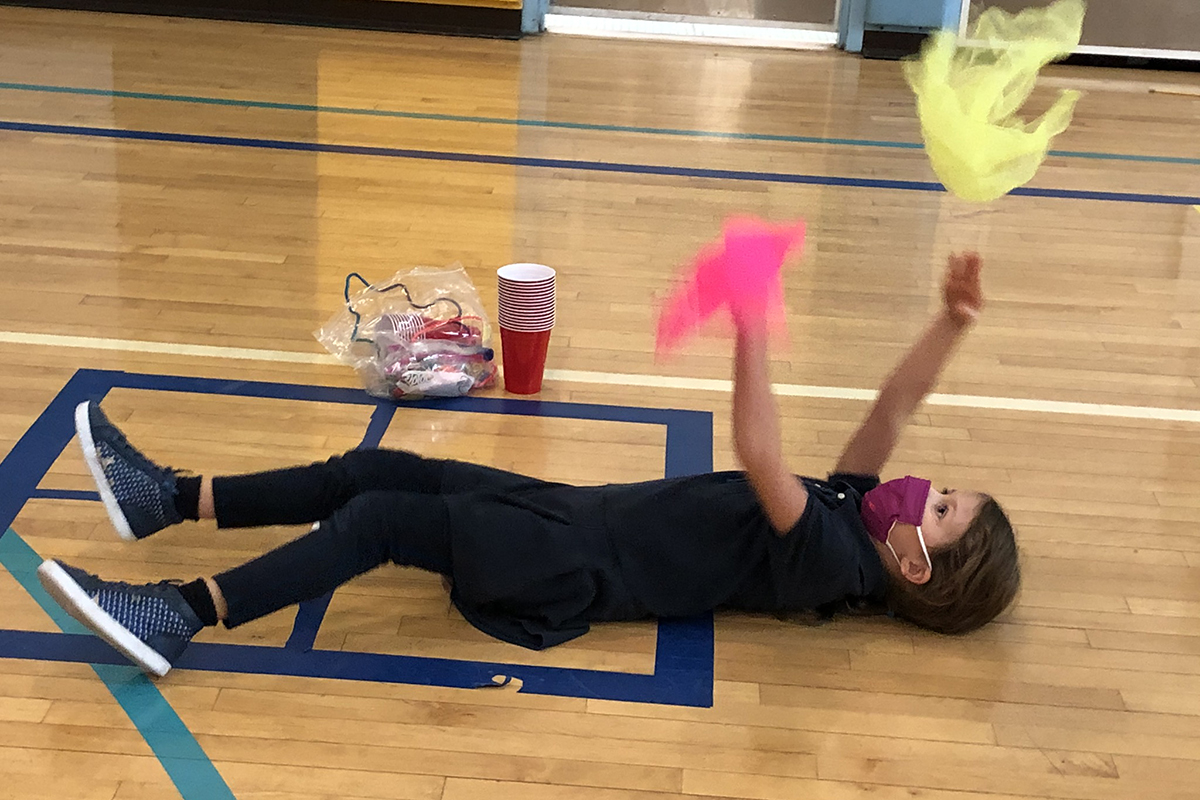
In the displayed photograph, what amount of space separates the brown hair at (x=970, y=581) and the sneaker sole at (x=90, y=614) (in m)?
1.22

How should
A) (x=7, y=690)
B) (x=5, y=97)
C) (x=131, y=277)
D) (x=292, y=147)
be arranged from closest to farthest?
(x=7, y=690)
(x=131, y=277)
(x=292, y=147)
(x=5, y=97)

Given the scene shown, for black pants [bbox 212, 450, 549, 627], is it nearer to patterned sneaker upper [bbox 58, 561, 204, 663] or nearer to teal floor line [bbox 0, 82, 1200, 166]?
patterned sneaker upper [bbox 58, 561, 204, 663]

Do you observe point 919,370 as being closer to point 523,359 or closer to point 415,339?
point 523,359

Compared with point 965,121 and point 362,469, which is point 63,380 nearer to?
point 362,469

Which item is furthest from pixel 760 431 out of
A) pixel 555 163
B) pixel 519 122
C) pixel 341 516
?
pixel 519 122

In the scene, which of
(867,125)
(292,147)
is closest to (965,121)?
(292,147)

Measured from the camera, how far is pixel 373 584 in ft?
7.66

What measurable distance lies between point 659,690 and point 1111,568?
985 mm

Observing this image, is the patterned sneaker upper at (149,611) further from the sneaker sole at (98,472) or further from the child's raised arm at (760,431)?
the child's raised arm at (760,431)

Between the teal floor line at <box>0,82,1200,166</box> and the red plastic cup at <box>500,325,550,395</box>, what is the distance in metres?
2.49

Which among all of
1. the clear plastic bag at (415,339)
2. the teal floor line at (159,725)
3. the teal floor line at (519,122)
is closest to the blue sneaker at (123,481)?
the teal floor line at (159,725)

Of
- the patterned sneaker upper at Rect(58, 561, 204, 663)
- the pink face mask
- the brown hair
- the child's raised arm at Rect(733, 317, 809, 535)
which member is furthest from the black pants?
the brown hair

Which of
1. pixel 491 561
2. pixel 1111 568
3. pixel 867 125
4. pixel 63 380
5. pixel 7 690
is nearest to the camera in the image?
pixel 7 690

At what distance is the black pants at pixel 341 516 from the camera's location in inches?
82.1
